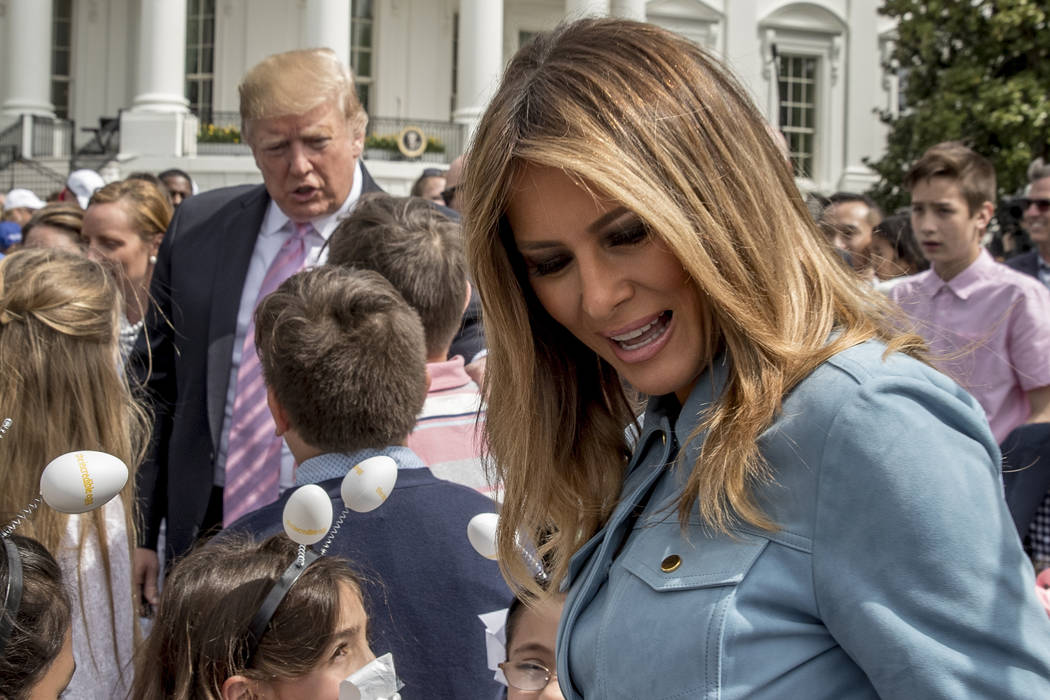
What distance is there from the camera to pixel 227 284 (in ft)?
12.7

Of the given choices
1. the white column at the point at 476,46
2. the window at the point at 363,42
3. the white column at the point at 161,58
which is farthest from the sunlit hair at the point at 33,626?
the window at the point at 363,42

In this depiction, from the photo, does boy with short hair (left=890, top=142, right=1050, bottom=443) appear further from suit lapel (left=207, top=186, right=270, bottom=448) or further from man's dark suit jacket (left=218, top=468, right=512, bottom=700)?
man's dark suit jacket (left=218, top=468, right=512, bottom=700)

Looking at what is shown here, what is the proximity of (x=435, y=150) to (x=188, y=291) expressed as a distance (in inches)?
818

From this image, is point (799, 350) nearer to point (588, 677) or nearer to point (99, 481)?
point (588, 677)

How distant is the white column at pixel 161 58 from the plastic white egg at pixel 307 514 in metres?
22.5

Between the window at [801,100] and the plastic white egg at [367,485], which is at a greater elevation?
the window at [801,100]

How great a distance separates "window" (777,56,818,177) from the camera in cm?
2850

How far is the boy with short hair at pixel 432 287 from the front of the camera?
316 centimetres

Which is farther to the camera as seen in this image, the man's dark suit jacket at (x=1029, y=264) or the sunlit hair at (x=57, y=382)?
the man's dark suit jacket at (x=1029, y=264)

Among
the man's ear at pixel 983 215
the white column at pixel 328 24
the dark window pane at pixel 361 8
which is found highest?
the dark window pane at pixel 361 8

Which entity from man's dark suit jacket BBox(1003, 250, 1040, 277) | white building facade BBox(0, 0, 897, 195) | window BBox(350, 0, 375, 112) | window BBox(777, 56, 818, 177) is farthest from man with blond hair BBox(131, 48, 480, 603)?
window BBox(777, 56, 818, 177)

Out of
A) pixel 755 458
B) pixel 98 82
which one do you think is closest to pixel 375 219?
pixel 755 458

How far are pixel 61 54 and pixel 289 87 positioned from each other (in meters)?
26.6

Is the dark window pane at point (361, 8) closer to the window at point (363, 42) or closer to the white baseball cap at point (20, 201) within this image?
the window at point (363, 42)
